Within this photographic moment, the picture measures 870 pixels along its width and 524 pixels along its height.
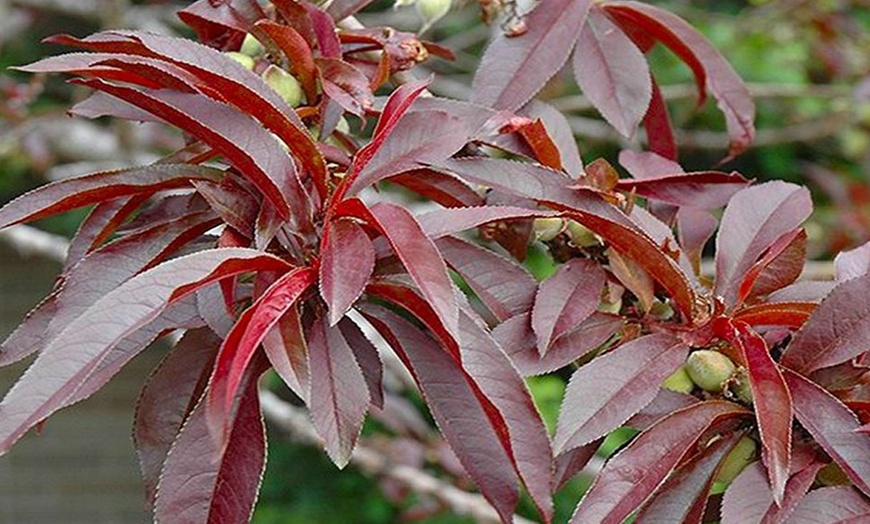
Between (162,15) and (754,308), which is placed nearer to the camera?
(754,308)

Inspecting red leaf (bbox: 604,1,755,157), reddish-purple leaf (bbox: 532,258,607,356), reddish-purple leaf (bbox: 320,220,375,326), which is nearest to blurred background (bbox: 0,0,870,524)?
red leaf (bbox: 604,1,755,157)

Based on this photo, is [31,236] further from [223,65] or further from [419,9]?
[223,65]

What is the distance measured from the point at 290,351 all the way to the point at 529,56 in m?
0.40

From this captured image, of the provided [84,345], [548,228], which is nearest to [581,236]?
[548,228]

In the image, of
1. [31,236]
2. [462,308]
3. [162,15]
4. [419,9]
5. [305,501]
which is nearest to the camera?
[462,308]

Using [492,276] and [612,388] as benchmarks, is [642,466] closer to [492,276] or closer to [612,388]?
[612,388]

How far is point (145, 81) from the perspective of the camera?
720 mm

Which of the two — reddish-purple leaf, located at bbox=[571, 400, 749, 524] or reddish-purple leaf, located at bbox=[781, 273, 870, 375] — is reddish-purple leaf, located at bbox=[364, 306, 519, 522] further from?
reddish-purple leaf, located at bbox=[781, 273, 870, 375]

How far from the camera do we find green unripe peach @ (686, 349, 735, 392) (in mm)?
720

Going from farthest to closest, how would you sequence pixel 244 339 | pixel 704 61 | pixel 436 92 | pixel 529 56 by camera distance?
1. pixel 436 92
2. pixel 704 61
3. pixel 529 56
4. pixel 244 339

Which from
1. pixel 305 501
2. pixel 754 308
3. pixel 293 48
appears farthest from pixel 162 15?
pixel 754 308

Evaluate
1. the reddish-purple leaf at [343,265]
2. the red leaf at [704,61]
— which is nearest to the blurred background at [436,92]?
the red leaf at [704,61]

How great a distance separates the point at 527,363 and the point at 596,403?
58 mm

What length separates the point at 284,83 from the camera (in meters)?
0.78
